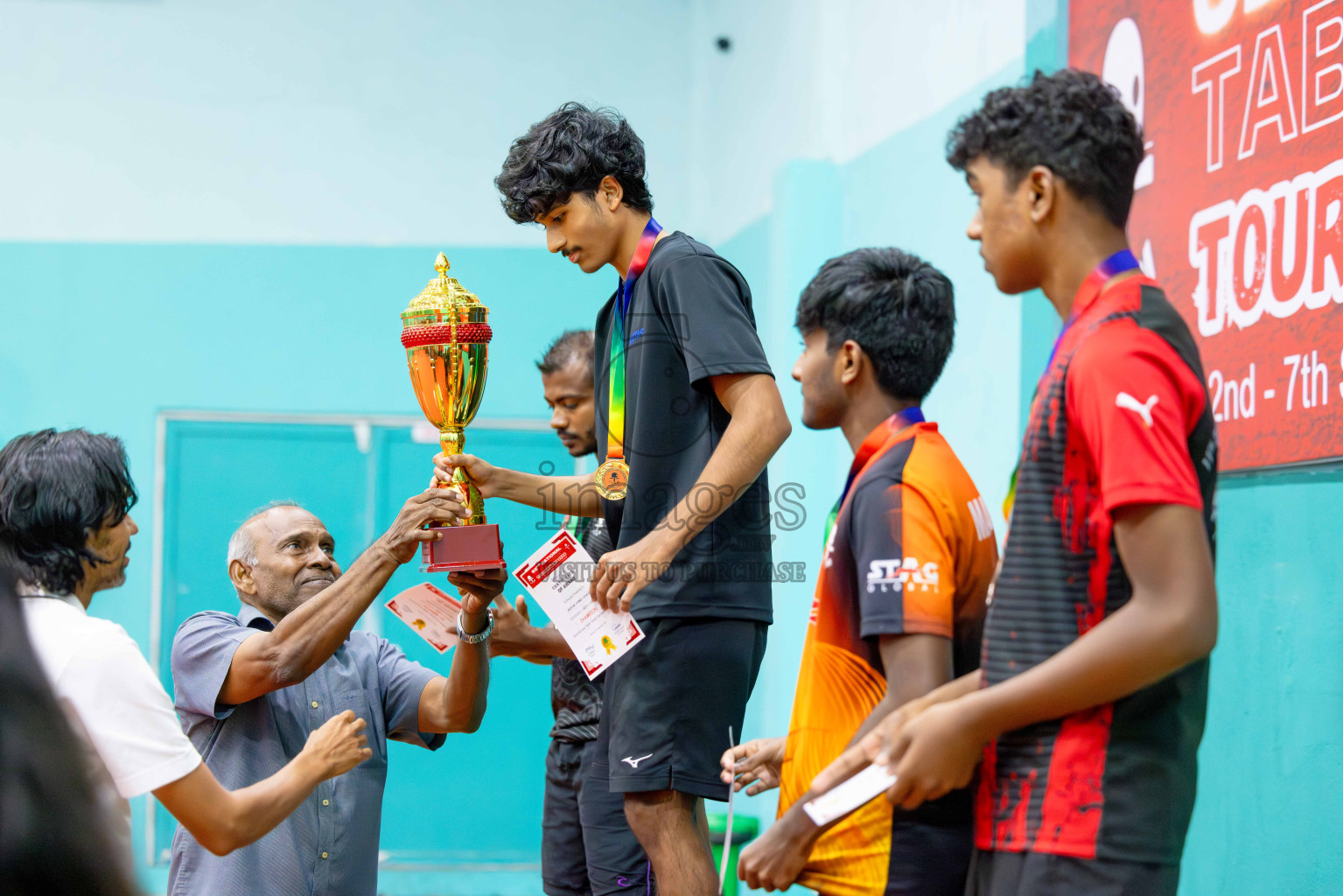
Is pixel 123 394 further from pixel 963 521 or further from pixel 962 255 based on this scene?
pixel 963 521

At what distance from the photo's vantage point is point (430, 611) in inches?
97.3

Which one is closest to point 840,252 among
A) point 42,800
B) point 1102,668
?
point 1102,668

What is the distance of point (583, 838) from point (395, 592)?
9.68 ft

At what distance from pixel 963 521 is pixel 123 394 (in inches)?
198

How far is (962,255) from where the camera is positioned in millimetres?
3324

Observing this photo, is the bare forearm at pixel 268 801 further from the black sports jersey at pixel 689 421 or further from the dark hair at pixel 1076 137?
the dark hair at pixel 1076 137

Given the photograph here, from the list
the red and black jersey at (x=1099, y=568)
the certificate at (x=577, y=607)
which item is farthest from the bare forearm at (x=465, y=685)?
the red and black jersey at (x=1099, y=568)

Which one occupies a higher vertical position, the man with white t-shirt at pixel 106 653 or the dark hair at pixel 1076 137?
the dark hair at pixel 1076 137

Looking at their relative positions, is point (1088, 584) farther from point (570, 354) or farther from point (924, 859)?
point (570, 354)

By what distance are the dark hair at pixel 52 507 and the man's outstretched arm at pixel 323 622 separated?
49 cm

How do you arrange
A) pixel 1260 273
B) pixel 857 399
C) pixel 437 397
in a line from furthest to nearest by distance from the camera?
1. pixel 437 397
2. pixel 1260 273
3. pixel 857 399

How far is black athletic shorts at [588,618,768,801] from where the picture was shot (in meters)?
1.87

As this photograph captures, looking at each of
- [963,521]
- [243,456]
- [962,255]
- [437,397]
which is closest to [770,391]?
[963,521]

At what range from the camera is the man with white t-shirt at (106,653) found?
5.03ft
